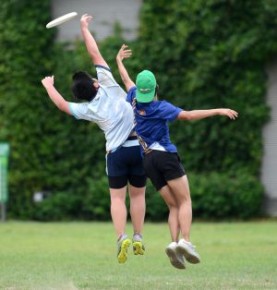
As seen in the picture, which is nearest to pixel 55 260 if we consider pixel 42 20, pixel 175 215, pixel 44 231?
pixel 175 215

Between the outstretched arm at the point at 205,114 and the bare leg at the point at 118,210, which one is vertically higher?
the outstretched arm at the point at 205,114

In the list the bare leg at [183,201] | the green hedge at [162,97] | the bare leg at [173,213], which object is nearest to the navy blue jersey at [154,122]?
the bare leg at [183,201]

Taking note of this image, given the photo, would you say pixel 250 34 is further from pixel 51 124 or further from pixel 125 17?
pixel 51 124

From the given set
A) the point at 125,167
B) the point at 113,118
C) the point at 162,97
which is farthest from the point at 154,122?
the point at 162,97

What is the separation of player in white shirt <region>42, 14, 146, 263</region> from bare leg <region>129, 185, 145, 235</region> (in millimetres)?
49

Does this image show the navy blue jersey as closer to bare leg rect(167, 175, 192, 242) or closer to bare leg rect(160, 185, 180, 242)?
bare leg rect(167, 175, 192, 242)

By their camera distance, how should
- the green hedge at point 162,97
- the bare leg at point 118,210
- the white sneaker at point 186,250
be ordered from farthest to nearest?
the green hedge at point 162,97 < the bare leg at point 118,210 < the white sneaker at point 186,250

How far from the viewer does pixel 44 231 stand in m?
18.7

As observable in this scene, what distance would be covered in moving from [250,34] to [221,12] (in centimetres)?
69

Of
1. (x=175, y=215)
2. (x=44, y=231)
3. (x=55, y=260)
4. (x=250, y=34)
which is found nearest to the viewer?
(x=175, y=215)

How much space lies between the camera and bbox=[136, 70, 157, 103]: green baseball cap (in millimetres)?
10836

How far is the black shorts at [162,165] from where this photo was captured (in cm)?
1095

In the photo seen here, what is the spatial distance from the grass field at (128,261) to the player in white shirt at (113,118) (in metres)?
0.68

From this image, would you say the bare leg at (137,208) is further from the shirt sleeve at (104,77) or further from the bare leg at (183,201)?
the shirt sleeve at (104,77)
